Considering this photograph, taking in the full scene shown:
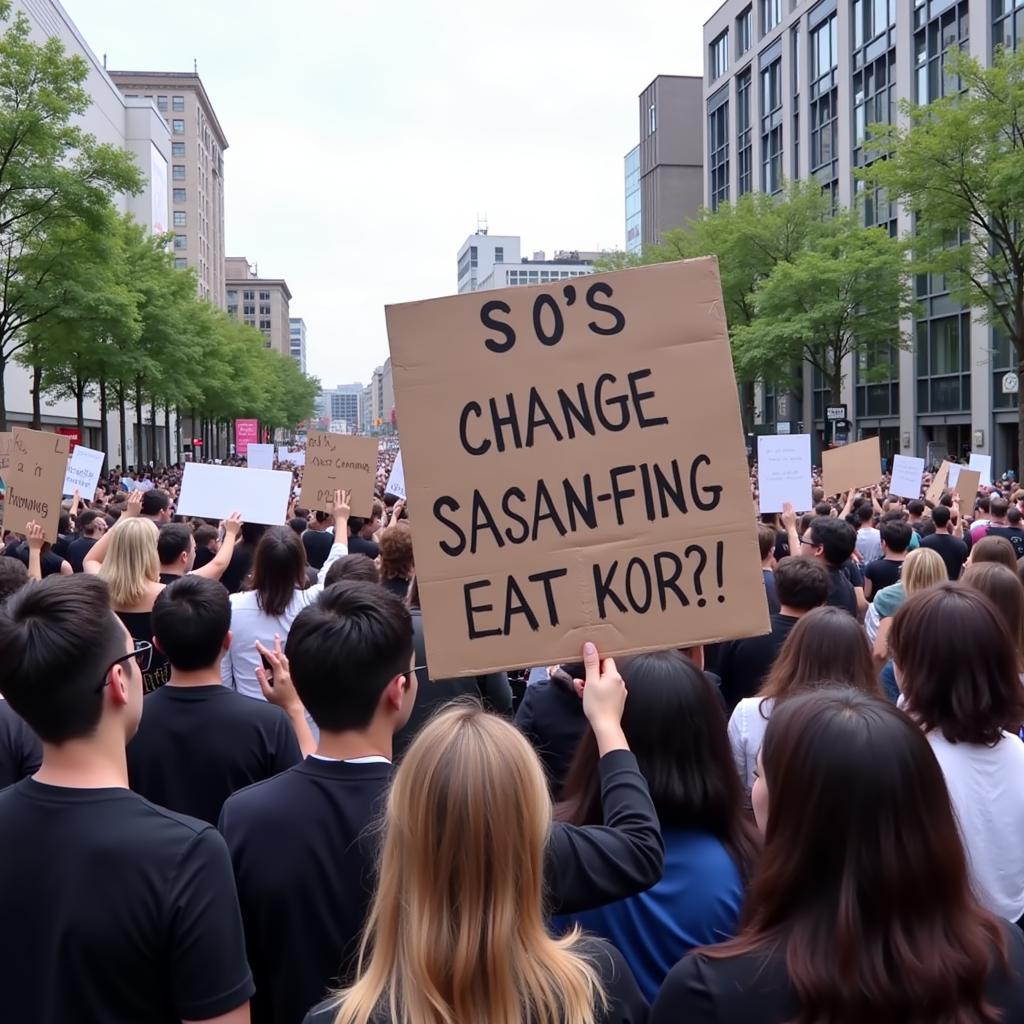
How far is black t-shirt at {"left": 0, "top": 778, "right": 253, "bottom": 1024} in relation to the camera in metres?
2.19

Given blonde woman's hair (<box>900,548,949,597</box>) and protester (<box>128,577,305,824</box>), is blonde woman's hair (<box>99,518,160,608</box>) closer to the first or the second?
protester (<box>128,577,305,824</box>)

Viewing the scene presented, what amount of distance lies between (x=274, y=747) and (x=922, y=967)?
227 cm

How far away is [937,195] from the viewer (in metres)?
28.8

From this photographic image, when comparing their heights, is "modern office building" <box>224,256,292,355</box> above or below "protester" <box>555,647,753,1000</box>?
above

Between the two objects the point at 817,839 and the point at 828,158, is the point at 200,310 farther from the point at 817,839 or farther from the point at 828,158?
the point at 817,839

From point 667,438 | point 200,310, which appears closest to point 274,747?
point 667,438

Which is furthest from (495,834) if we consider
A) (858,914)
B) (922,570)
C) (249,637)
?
(922,570)

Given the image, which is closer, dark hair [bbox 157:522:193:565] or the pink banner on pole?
dark hair [bbox 157:522:193:565]

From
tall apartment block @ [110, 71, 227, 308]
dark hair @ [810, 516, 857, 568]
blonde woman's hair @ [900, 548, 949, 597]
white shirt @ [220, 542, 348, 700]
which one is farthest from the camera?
tall apartment block @ [110, 71, 227, 308]

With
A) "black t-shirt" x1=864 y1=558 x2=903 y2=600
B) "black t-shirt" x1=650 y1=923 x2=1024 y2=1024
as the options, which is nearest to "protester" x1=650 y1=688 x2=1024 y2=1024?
"black t-shirt" x1=650 y1=923 x2=1024 y2=1024

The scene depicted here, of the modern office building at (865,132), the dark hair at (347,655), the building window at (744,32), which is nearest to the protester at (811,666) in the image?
the dark hair at (347,655)

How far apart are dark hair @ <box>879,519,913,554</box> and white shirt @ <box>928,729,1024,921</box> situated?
532cm

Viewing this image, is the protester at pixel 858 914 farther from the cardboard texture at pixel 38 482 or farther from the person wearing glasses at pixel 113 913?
the cardboard texture at pixel 38 482

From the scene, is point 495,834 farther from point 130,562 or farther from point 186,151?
point 186,151
